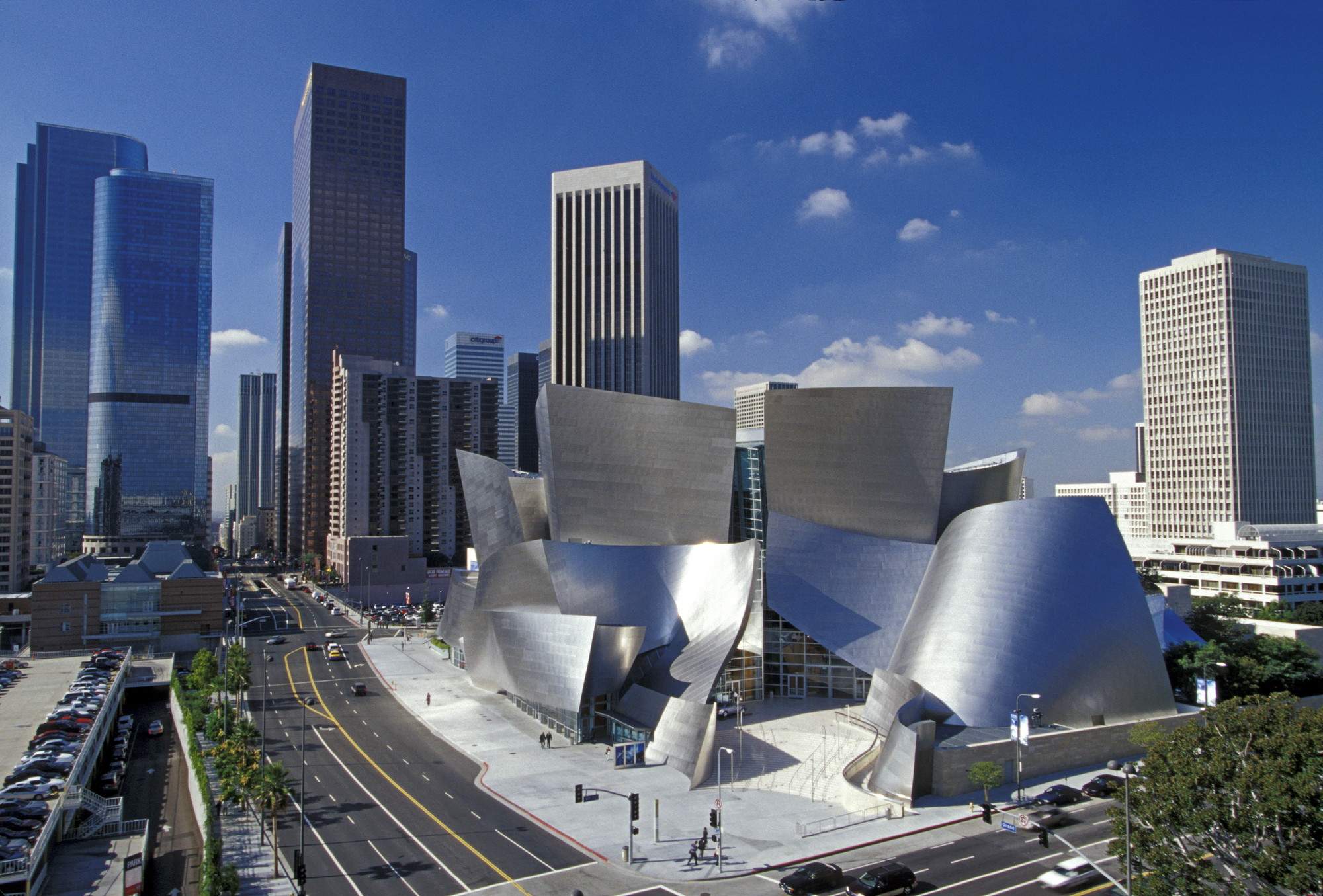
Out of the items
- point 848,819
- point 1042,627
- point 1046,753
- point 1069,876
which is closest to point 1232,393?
point 1042,627

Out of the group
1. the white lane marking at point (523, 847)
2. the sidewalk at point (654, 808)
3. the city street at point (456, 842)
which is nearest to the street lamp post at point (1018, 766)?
the city street at point (456, 842)

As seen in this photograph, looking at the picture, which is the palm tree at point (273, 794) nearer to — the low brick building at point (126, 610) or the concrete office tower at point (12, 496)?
the low brick building at point (126, 610)

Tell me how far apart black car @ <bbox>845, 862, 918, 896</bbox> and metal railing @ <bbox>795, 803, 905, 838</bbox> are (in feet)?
17.4

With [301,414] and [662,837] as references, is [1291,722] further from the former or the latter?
[301,414]

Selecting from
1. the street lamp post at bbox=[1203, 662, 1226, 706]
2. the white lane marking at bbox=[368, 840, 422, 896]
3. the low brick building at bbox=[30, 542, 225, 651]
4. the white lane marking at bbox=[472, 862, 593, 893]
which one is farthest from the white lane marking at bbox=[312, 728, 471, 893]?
the low brick building at bbox=[30, 542, 225, 651]

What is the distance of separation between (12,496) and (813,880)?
118m

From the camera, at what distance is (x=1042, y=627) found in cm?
4244

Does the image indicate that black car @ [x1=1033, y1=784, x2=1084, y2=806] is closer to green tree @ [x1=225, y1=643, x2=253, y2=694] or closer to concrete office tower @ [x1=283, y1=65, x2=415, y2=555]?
green tree @ [x1=225, y1=643, x2=253, y2=694]

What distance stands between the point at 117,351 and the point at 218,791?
188585 mm

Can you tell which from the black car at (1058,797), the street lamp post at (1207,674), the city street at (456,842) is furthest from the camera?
the street lamp post at (1207,674)

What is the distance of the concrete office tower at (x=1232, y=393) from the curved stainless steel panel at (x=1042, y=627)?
11177 centimetres

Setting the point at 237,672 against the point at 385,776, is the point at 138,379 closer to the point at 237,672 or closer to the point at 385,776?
the point at 237,672

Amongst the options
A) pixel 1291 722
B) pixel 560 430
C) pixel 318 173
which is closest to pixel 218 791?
pixel 560 430

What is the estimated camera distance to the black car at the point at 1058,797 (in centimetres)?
3450
